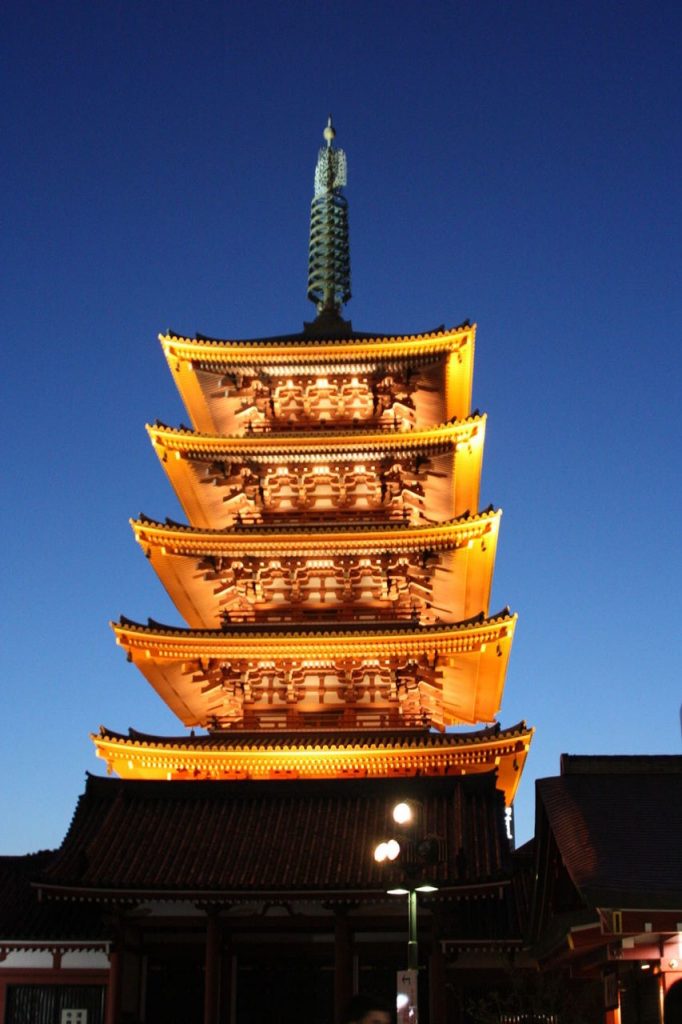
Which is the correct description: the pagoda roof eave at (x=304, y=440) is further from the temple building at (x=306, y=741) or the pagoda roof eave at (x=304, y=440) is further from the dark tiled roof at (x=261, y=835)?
the dark tiled roof at (x=261, y=835)

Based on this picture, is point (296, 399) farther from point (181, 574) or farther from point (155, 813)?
point (155, 813)

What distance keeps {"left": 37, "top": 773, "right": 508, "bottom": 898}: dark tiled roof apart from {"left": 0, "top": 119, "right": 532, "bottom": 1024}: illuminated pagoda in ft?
0.19

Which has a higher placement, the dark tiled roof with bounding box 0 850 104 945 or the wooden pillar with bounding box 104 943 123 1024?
the dark tiled roof with bounding box 0 850 104 945

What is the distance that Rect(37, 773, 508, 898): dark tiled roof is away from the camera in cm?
2397

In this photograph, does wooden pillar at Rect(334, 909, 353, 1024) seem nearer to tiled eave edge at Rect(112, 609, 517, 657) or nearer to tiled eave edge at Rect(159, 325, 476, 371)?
tiled eave edge at Rect(112, 609, 517, 657)

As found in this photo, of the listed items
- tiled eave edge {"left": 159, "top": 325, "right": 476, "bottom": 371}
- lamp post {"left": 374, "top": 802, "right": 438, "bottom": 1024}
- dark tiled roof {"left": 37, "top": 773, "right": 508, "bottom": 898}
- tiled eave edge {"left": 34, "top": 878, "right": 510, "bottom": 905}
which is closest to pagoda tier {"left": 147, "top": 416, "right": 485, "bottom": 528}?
tiled eave edge {"left": 159, "top": 325, "right": 476, "bottom": 371}

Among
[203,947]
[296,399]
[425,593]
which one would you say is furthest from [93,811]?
[296,399]

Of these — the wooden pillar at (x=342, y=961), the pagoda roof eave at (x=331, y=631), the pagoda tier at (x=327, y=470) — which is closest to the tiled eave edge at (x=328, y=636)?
the pagoda roof eave at (x=331, y=631)

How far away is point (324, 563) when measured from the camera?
3369 centimetres

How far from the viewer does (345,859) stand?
25.0 m

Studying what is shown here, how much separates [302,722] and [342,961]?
27.5 feet

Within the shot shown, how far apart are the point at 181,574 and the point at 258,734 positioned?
21.0ft

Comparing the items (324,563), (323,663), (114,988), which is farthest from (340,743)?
(114,988)

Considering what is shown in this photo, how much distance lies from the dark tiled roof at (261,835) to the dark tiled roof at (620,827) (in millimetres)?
5047
